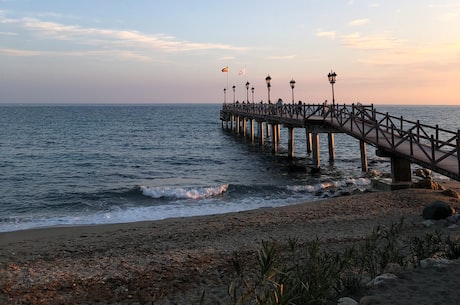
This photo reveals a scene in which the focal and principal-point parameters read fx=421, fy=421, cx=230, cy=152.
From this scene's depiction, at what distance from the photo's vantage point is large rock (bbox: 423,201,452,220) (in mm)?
11391

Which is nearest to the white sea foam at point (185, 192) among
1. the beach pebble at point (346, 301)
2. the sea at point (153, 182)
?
the sea at point (153, 182)

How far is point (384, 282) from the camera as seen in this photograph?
6270 millimetres

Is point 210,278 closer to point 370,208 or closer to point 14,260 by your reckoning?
point 14,260

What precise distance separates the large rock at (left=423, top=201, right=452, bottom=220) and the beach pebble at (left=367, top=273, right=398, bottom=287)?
231 inches

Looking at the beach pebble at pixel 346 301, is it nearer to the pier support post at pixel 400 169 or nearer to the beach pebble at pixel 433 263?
the beach pebble at pixel 433 263

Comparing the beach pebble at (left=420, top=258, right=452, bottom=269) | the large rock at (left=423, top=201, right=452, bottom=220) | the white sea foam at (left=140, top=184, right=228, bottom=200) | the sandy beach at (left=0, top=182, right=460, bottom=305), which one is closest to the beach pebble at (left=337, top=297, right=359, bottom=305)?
the sandy beach at (left=0, top=182, right=460, bottom=305)

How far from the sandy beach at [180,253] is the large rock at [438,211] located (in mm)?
324

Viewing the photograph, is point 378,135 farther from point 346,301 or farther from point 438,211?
point 346,301

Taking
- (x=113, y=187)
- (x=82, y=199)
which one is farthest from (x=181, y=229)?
(x=113, y=187)

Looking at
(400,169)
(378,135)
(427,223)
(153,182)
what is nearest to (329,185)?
(378,135)

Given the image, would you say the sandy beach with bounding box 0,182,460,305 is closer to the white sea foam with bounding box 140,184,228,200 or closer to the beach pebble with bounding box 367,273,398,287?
the beach pebble with bounding box 367,273,398,287

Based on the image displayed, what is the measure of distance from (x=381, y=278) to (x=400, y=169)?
36.7 ft

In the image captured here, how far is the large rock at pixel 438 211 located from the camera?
11391mm

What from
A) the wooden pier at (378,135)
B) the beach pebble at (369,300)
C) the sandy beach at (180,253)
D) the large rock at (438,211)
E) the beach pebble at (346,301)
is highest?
the wooden pier at (378,135)
